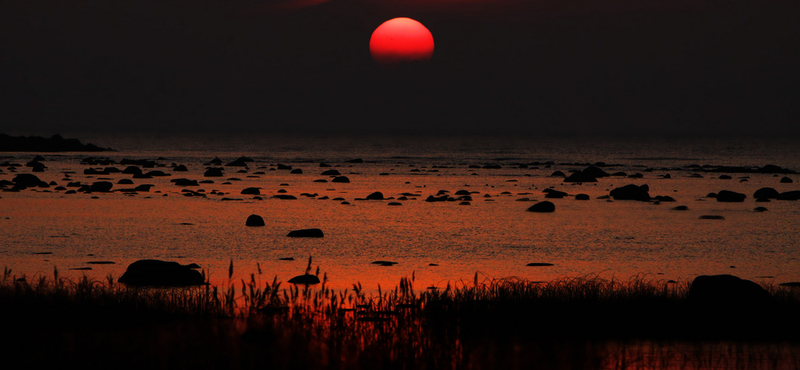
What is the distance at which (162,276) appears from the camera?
13.8m

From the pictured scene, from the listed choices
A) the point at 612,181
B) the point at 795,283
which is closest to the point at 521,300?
the point at 795,283

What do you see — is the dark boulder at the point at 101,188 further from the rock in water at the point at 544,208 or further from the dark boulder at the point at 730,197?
the dark boulder at the point at 730,197

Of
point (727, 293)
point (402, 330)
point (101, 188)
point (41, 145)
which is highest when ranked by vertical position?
point (727, 293)

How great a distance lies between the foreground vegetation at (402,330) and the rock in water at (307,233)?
33.6 ft

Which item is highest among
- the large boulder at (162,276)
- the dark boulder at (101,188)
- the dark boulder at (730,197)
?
the large boulder at (162,276)

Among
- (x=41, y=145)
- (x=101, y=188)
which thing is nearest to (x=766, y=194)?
(x=101, y=188)

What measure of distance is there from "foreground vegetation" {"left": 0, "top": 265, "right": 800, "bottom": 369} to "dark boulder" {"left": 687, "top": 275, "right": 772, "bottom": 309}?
0.15 metres

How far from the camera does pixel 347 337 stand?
9.34 meters

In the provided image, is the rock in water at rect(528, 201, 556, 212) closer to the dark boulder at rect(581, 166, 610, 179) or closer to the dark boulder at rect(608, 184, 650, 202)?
the dark boulder at rect(608, 184, 650, 202)

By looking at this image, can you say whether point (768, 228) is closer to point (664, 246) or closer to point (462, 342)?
point (664, 246)

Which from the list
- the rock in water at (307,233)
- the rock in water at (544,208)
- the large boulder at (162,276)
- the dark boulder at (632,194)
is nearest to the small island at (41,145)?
the dark boulder at (632,194)

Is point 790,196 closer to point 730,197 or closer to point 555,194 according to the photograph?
point 730,197

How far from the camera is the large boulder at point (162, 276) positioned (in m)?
13.8

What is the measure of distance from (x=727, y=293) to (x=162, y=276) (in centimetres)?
933
